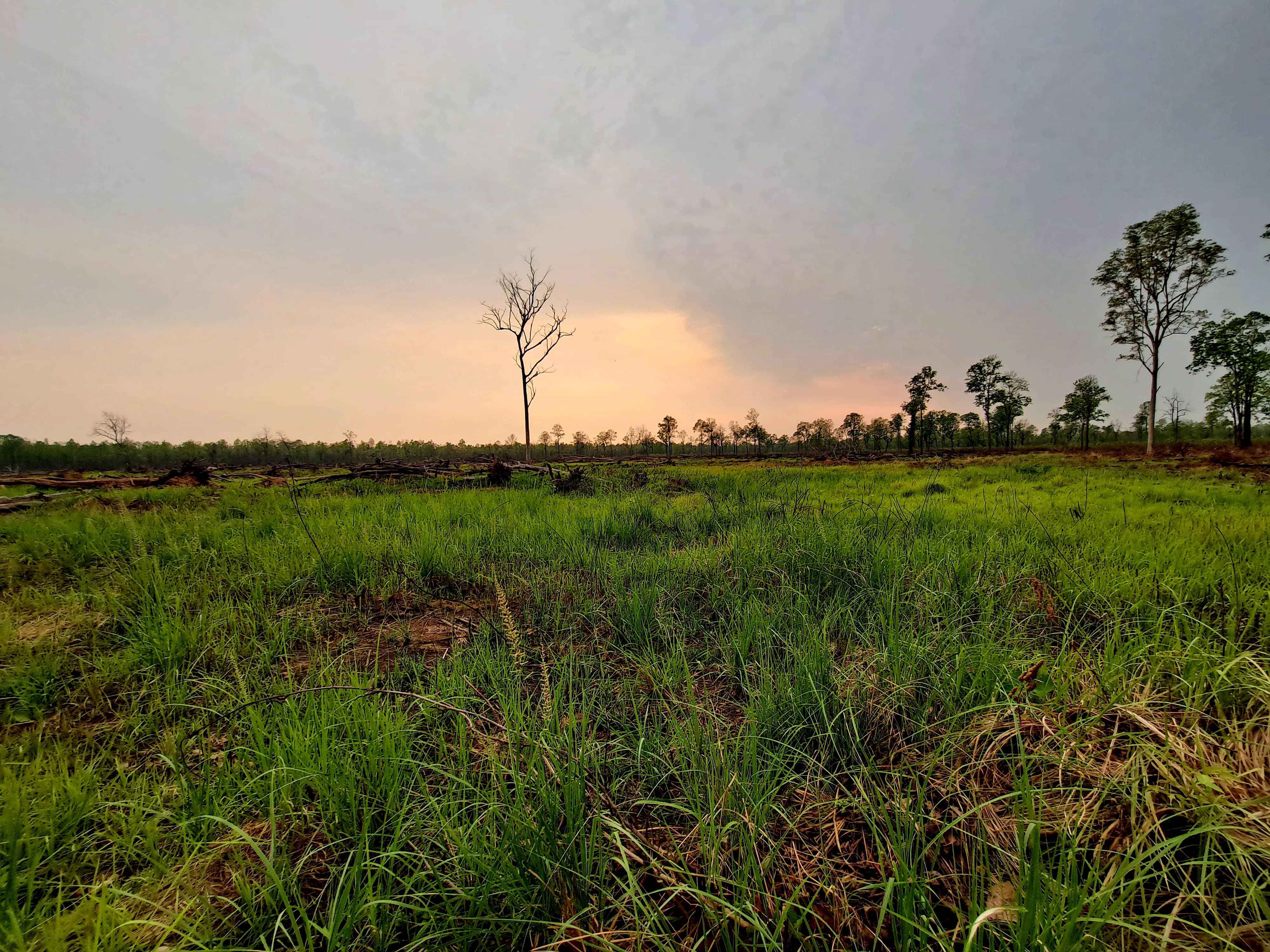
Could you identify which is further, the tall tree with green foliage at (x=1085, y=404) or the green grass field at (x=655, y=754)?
the tall tree with green foliage at (x=1085, y=404)

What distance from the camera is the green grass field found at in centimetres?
104

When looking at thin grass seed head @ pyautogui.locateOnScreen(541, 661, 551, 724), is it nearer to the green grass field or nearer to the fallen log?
the green grass field

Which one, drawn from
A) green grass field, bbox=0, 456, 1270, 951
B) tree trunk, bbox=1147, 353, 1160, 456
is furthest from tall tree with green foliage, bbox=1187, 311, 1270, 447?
green grass field, bbox=0, 456, 1270, 951

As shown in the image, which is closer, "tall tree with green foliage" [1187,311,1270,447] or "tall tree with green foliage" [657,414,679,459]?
"tall tree with green foliage" [1187,311,1270,447]

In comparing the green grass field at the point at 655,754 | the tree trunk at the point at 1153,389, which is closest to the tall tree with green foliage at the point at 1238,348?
the tree trunk at the point at 1153,389

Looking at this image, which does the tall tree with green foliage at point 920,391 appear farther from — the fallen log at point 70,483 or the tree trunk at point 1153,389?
the fallen log at point 70,483

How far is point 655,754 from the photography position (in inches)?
64.1

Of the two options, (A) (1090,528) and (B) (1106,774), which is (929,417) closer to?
(A) (1090,528)

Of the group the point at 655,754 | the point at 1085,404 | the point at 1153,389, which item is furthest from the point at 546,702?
the point at 1085,404

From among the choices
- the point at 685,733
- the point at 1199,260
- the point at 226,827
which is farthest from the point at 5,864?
the point at 1199,260

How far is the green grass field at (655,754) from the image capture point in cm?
104

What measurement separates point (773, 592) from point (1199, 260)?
48.1 metres

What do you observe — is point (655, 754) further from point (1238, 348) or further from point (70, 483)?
point (1238, 348)

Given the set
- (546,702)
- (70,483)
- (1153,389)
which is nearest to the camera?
(546,702)
